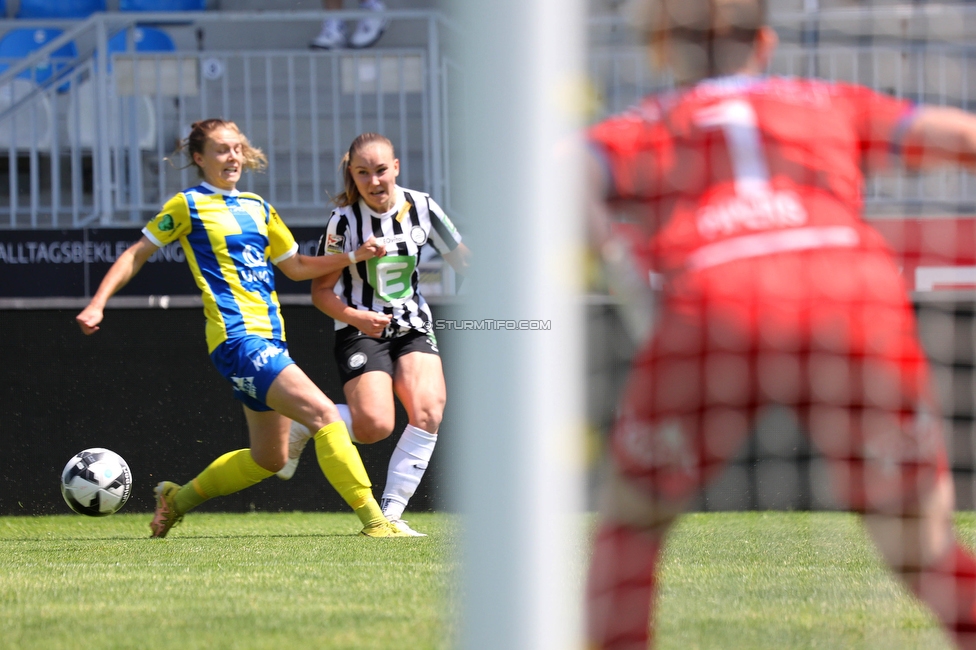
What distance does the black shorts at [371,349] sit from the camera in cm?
550

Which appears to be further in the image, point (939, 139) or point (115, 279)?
point (115, 279)

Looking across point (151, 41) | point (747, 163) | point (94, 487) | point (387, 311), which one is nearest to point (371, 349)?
point (387, 311)

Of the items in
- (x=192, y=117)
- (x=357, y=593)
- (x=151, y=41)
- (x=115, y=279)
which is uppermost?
(x=151, y=41)

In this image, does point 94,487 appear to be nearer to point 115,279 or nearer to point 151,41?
point 115,279

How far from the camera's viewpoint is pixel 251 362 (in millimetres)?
5145

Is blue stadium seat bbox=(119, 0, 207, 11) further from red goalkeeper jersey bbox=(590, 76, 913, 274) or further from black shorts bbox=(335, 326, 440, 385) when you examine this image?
red goalkeeper jersey bbox=(590, 76, 913, 274)

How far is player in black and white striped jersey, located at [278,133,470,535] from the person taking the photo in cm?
543

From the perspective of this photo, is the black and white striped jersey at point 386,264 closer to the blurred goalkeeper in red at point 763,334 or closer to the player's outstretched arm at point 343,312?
the player's outstretched arm at point 343,312

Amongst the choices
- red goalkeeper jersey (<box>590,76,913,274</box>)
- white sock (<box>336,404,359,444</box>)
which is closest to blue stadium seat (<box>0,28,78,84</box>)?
white sock (<box>336,404,359,444</box>)

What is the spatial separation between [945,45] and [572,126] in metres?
6.05

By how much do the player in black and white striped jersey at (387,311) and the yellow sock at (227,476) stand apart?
1.62 ft

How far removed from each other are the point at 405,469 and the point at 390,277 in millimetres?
899

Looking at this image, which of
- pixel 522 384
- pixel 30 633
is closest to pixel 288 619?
pixel 30 633

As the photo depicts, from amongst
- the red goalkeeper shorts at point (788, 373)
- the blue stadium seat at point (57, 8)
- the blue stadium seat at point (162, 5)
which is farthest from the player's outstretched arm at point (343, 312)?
the blue stadium seat at point (57, 8)
